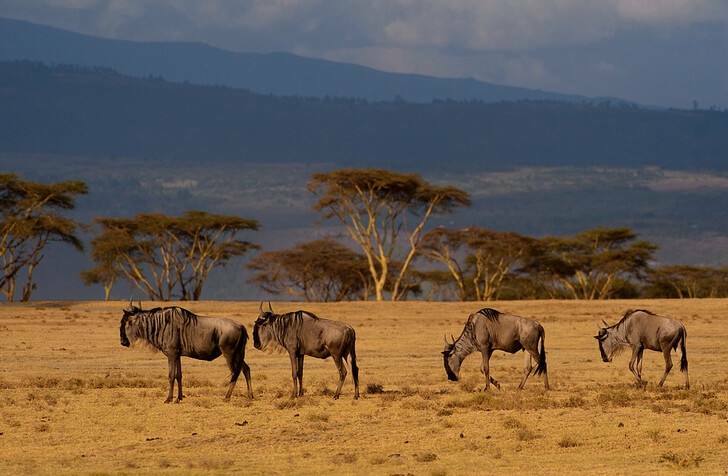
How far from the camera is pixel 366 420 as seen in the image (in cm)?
2039

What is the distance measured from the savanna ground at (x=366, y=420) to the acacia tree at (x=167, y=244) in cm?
3900

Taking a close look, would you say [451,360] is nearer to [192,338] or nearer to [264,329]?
[264,329]

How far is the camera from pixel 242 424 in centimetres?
1986

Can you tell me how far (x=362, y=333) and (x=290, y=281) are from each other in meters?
37.4

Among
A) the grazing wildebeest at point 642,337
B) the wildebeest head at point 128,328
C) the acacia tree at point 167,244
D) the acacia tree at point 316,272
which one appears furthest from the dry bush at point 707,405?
the acacia tree at point 316,272

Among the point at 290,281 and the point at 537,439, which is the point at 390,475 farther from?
the point at 290,281

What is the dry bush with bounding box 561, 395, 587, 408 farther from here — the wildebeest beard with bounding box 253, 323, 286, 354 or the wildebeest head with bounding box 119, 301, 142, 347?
the wildebeest head with bounding box 119, 301, 142, 347

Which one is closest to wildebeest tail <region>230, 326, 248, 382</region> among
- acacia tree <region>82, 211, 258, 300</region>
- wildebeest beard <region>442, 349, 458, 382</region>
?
wildebeest beard <region>442, 349, 458, 382</region>

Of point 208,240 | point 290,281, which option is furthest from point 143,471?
point 290,281

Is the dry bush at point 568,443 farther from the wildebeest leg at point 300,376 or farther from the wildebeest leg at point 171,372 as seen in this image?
the wildebeest leg at point 171,372

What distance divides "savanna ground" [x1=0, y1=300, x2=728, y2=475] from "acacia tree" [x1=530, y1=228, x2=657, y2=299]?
44068 millimetres

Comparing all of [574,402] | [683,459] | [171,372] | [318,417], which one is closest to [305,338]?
[171,372]

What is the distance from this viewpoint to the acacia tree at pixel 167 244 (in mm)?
72562

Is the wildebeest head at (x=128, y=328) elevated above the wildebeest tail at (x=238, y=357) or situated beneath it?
elevated above
